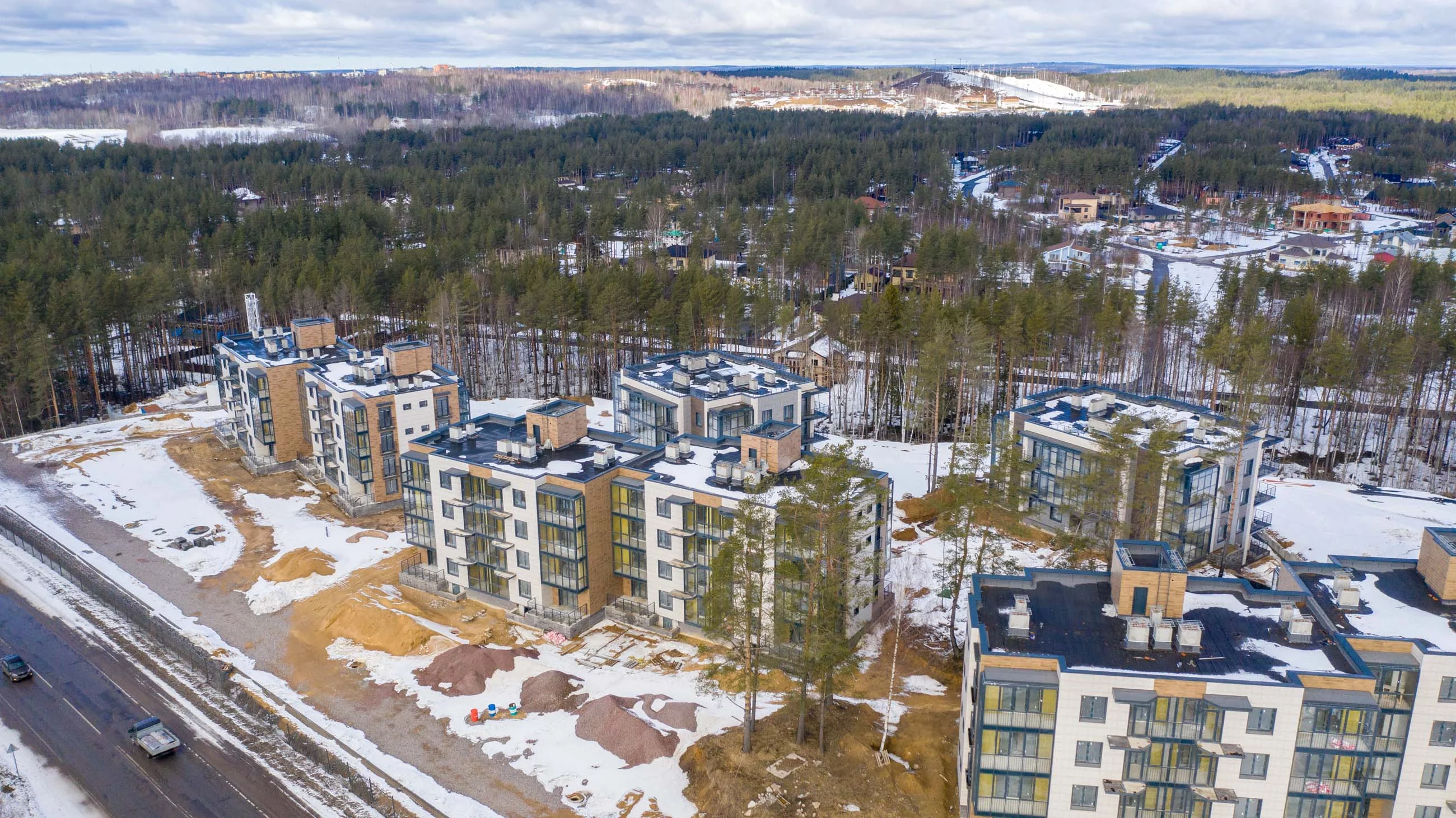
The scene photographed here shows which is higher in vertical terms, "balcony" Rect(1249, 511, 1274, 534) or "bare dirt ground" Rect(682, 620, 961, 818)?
"balcony" Rect(1249, 511, 1274, 534)

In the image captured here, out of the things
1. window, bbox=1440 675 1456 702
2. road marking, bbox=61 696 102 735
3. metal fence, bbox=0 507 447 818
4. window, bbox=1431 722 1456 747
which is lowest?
road marking, bbox=61 696 102 735

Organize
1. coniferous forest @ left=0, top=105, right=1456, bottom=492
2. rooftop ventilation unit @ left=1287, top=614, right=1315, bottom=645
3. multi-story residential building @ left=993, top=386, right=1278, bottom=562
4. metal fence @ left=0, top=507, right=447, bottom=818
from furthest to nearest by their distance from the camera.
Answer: coniferous forest @ left=0, top=105, right=1456, bottom=492 → multi-story residential building @ left=993, top=386, right=1278, bottom=562 → metal fence @ left=0, top=507, right=447, bottom=818 → rooftop ventilation unit @ left=1287, top=614, right=1315, bottom=645

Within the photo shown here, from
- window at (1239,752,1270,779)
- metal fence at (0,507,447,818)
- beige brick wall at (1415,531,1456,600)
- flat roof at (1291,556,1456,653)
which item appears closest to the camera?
window at (1239,752,1270,779)

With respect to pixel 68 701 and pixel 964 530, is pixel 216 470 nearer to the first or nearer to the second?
pixel 68 701

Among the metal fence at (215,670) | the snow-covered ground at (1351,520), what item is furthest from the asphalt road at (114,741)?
the snow-covered ground at (1351,520)

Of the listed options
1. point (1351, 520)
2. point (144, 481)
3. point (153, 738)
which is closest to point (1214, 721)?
point (1351, 520)

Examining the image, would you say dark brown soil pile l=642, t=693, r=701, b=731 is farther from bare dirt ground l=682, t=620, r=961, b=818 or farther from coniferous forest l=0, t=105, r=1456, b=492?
coniferous forest l=0, t=105, r=1456, b=492

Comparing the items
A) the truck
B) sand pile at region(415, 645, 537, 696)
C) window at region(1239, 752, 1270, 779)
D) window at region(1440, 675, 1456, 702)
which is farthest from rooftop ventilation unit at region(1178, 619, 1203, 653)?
the truck

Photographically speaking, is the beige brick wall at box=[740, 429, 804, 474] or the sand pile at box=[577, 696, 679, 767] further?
the beige brick wall at box=[740, 429, 804, 474]
